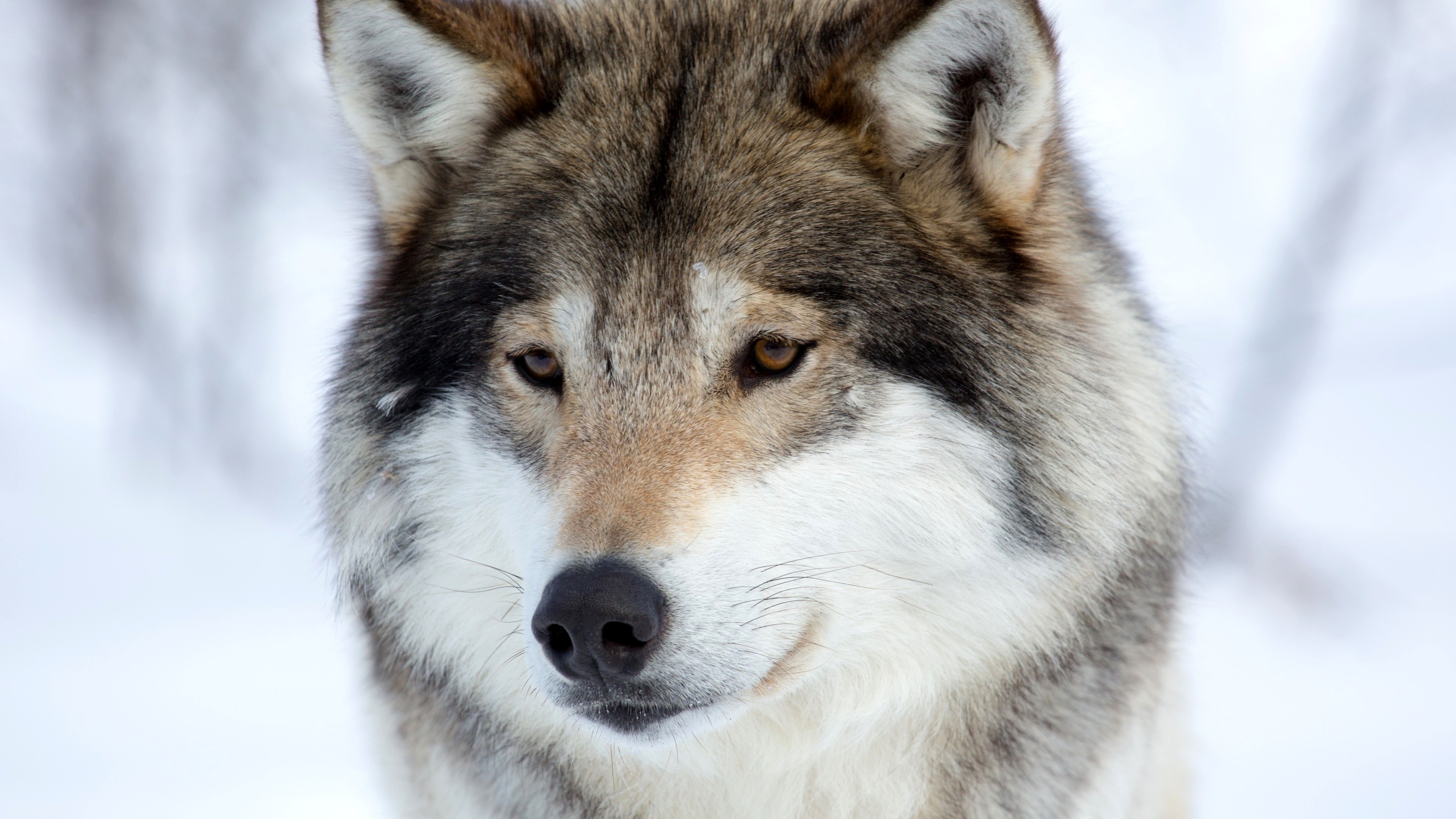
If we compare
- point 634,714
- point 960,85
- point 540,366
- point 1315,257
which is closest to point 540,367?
point 540,366

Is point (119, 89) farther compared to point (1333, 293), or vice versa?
point (1333, 293)

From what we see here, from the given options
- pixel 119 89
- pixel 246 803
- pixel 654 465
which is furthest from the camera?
pixel 119 89

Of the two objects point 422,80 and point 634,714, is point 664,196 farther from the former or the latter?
point 634,714

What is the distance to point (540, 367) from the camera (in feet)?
8.16

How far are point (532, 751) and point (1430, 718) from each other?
4.39m

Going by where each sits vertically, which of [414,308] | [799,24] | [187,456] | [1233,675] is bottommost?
[187,456]

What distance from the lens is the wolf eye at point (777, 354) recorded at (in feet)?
7.72

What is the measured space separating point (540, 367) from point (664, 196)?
1.44ft

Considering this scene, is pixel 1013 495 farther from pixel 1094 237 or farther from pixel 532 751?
pixel 532 751

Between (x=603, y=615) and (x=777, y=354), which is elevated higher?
(x=777, y=354)

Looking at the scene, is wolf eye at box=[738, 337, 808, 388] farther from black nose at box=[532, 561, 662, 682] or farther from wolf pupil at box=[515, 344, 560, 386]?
black nose at box=[532, 561, 662, 682]

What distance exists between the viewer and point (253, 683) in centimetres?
588

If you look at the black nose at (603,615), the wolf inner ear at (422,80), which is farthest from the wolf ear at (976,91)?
the black nose at (603,615)

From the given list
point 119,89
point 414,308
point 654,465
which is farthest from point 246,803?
point 119,89
